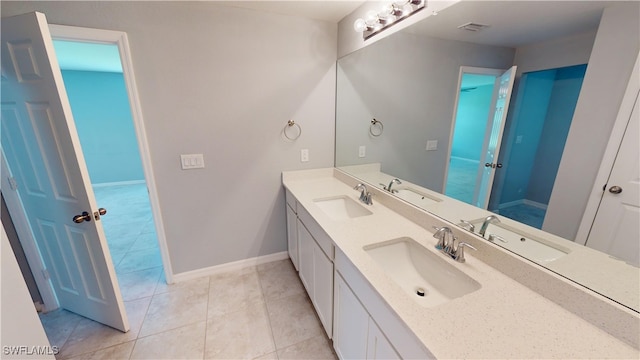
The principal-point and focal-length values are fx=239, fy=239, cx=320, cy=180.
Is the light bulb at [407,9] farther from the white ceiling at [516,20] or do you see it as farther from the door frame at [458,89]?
the door frame at [458,89]

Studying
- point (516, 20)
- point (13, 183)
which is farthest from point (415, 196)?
point (13, 183)

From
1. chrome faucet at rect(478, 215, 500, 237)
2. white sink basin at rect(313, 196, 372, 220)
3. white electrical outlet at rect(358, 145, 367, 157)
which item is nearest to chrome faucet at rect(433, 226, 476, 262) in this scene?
chrome faucet at rect(478, 215, 500, 237)

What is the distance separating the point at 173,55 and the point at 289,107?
3.09 ft

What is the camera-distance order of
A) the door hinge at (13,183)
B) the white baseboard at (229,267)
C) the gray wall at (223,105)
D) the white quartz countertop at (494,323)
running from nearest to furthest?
the white quartz countertop at (494,323), the door hinge at (13,183), the gray wall at (223,105), the white baseboard at (229,267)

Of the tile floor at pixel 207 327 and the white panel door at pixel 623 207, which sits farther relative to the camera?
the tile floor at pixel 207 327

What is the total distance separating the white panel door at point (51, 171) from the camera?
4.11 ft

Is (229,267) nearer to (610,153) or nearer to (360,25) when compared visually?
(360,25)

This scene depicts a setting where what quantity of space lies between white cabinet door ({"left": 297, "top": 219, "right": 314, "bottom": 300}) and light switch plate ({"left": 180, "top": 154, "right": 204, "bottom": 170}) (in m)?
0.97

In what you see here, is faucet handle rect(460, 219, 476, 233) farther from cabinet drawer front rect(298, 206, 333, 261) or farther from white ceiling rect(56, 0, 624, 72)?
white ceiling rect(56, 0, 624, 72)

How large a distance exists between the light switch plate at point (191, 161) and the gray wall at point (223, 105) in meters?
0.04

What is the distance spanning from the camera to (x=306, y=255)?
186cm

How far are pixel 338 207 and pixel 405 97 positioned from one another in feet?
3.28

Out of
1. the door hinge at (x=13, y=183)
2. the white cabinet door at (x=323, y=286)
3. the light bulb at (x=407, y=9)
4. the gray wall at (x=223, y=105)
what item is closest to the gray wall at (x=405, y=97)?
the light bulb at (x=407, y=9)

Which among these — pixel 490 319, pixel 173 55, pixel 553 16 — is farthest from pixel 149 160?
pixel 553 16
